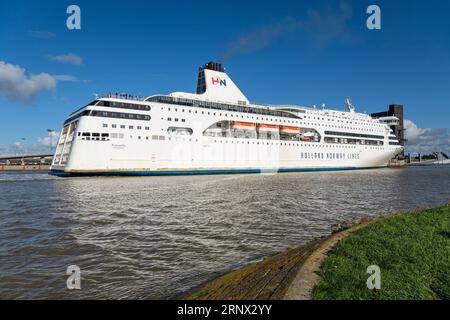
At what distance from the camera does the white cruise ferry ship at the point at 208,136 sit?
40.7m

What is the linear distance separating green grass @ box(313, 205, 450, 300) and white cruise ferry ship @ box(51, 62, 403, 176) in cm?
3839

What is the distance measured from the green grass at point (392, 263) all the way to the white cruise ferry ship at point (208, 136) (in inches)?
1511

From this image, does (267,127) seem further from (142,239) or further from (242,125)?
(142,239)

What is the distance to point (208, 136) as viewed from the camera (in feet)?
164

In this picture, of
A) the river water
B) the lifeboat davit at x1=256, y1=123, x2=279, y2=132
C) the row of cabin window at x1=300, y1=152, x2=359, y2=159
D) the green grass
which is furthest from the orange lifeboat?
the green grass

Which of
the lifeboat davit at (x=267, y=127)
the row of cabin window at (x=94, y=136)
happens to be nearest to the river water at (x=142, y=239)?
the row of cabin window at (x=94, y=136)

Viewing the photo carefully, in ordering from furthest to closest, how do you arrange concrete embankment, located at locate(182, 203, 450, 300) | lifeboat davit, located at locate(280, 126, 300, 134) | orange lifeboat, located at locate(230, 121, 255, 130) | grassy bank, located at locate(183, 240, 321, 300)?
lifeboat davit, located at locate(280, 126, 300, 134) < orange lifeboat, located at locate(230, 121, 255, 130) < grassy bank, located at locate(183, 240, 321, 300) < concrete embankment, located at locate(182, 203, 450, 300)

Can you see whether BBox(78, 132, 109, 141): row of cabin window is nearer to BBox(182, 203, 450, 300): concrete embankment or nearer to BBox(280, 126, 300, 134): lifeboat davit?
BBox(280, 126, 300, 134): lifeboat davit

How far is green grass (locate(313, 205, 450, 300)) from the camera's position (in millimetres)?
4223

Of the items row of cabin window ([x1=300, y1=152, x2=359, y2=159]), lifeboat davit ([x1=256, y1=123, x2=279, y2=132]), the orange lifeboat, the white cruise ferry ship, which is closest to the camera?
the white cruise ferry ship

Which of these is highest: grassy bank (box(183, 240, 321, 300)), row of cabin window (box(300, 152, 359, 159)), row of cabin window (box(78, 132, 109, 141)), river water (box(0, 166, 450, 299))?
row of cabin window (box(78, 132, 109, 141))
